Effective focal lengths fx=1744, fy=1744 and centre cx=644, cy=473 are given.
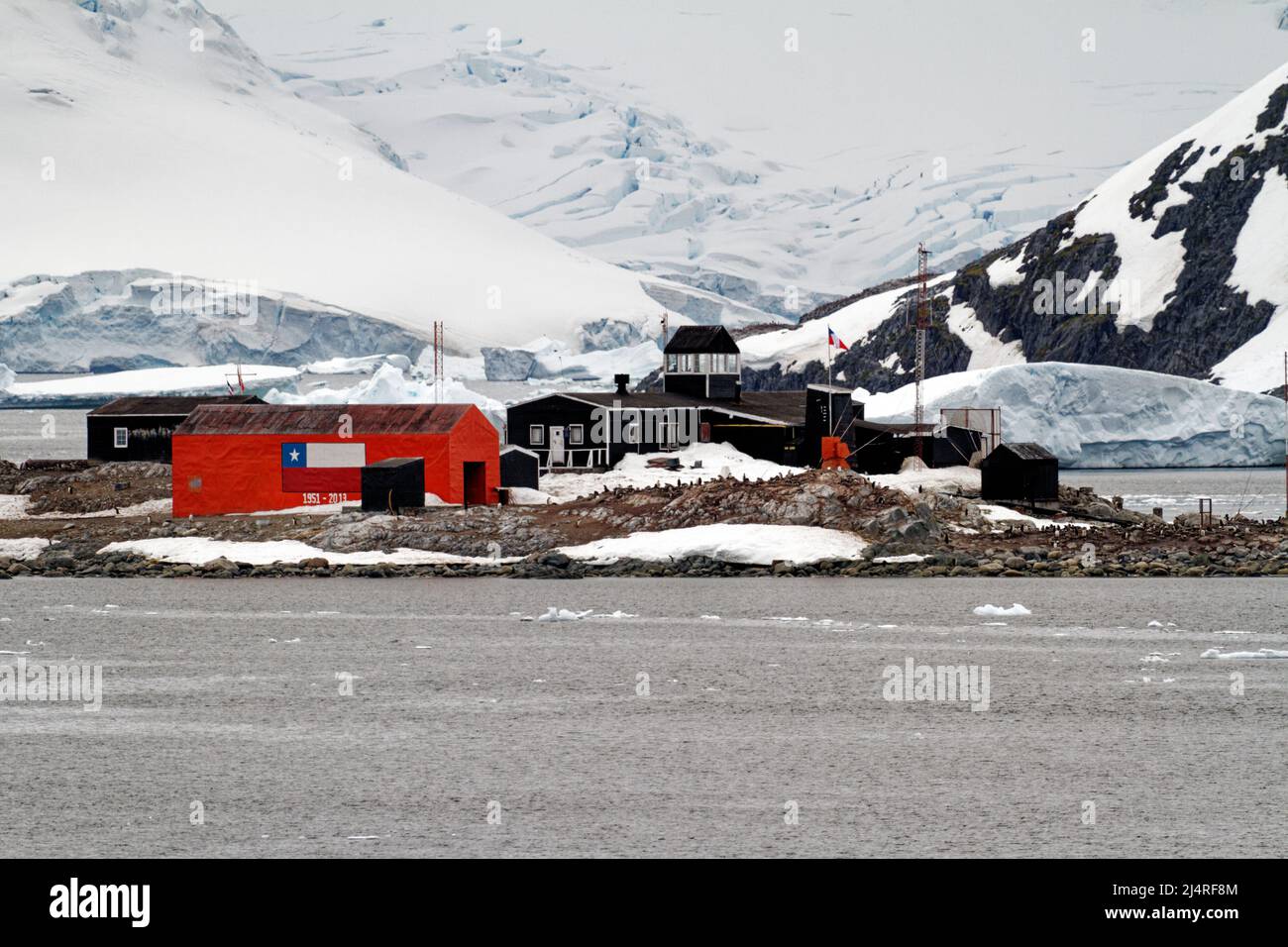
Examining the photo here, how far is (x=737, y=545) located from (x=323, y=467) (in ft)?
41.5

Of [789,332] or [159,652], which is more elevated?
[789,332]

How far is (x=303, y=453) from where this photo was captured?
48.2m

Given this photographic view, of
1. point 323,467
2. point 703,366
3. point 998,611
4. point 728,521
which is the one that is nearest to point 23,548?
point 323,467

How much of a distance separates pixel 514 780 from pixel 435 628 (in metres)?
14.3

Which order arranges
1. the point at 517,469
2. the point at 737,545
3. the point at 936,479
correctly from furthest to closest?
Result: the point at 936,479
the point at 517,469
the point at 737,545

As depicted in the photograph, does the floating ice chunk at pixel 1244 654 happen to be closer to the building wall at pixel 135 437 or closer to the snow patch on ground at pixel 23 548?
the snow patch on ground at pixel 23 548

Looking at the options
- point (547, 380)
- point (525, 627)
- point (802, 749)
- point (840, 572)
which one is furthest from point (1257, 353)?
point (802, 749)

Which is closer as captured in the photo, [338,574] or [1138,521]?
[338,574]

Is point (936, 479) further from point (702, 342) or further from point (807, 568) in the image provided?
point (807, 568)

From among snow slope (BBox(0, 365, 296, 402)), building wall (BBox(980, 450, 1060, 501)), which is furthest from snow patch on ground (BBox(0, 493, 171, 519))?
snow slope (BBox(0, 365, 296, 402))

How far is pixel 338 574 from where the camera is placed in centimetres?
4266

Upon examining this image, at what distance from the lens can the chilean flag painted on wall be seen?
48.2m

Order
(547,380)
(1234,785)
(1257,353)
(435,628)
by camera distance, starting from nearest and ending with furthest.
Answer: (1234,785), (435,628), (1257,353), (547,380)
